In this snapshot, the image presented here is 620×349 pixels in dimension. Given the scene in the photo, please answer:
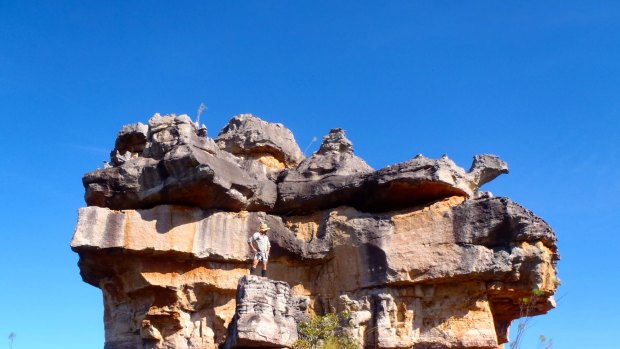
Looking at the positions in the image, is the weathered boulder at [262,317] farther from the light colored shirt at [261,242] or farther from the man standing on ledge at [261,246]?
the light colored shirt at [261,242]

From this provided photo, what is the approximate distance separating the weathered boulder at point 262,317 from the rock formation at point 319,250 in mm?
2123

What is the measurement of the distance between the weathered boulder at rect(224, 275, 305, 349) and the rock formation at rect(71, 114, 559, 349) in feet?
6.96

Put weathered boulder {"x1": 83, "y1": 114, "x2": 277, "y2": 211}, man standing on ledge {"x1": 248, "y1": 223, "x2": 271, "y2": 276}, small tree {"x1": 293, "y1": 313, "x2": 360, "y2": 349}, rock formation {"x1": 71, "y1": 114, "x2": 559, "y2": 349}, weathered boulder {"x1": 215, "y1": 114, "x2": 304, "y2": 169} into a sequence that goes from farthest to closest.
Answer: weathered boulder {"x1": 215, "y1": 114, "x2": 304, "y2": 169} → weathered boulder {"x1": 83, "y1": 114, "x2": 277, "y2": 211} → rock formation {"x1": 71, "y1": 114, "x2": 559, "y2": 349} → man standing on ledge {"x1": 248, "y1": 223, "x2": 271, "y2": 276} → small tree {"x1": 293, "y1": 313, "x2": 360, "y2": 349}

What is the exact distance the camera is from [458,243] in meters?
18.1

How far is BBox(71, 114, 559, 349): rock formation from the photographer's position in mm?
17797

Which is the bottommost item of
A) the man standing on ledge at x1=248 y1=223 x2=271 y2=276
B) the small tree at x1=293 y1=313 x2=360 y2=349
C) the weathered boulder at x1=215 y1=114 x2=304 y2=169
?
the small tree at x1=293 y1=313 x2=360 y2=349

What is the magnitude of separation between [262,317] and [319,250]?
541cm

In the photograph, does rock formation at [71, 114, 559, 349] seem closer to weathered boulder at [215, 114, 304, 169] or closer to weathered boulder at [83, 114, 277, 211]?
weathered boulder at [83, 114, 277, 211]

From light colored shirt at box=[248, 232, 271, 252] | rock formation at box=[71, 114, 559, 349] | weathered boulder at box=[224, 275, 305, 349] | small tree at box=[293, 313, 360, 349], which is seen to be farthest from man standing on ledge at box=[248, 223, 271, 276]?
weathered boulder at box=[224, 275, 305, 349]

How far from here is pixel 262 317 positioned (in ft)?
46.3

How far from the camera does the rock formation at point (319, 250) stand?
17.8 m

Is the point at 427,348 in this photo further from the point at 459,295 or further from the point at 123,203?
the point at 123,203

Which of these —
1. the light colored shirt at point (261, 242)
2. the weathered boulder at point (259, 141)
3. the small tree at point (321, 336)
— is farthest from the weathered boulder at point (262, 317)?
the weathered boulder at point (259, 141)

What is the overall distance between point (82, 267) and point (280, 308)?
6896mm
